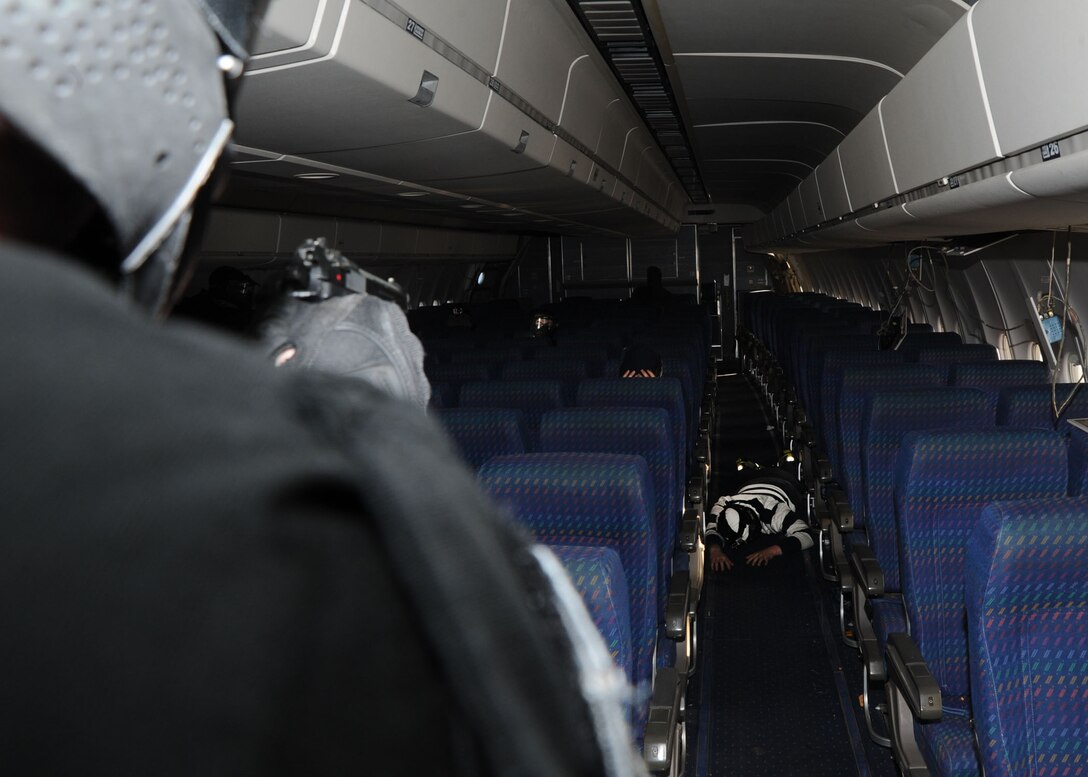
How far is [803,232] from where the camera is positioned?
10.3 m

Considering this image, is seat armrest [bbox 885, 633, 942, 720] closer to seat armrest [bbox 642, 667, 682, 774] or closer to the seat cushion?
the seat cushion

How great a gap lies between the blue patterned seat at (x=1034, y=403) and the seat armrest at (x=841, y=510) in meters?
0.78

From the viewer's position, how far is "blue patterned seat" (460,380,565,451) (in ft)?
16.4

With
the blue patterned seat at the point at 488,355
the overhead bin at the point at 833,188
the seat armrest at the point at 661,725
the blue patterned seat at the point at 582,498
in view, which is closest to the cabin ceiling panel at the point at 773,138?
the overhead bin at the point at 833,188

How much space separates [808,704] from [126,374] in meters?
4.58

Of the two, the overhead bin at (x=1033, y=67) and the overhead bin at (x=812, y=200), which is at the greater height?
the overhead bin at (x=812, y=200)

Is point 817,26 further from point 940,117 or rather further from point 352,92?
point 352,92

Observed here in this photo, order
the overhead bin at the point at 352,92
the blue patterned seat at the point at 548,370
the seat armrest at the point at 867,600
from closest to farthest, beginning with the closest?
1. the overhead bin at the point at 352,92
2. the seat armrest at the point at 867,600
3. the blue patterned seat at the point at 548,370

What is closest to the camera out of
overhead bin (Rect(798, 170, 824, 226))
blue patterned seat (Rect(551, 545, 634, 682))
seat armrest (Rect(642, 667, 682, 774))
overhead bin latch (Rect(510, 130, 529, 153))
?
blue patterned seat (Rect(551, 545, 634, 682))

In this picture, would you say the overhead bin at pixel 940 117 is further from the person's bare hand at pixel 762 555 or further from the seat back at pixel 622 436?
the person's bare hand at pixel 762 555

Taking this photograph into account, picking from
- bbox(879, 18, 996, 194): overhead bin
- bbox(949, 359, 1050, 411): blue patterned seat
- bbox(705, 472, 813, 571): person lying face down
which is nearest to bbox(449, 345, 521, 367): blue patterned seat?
bbox(705, 472, 813, 571): person lying face down

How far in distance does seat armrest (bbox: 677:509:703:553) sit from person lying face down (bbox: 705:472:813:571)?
1766 millimetres

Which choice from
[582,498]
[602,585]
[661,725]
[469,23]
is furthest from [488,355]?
[602,585]

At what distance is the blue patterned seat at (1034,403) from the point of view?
4.36 metres
